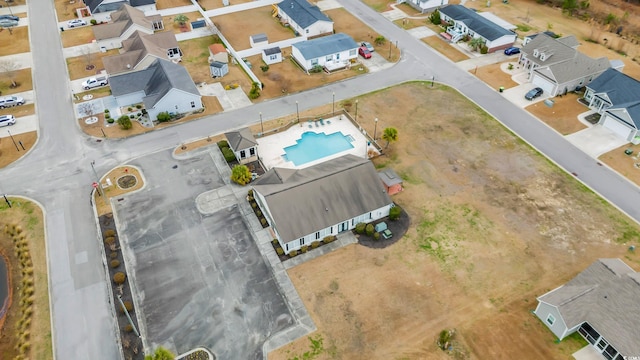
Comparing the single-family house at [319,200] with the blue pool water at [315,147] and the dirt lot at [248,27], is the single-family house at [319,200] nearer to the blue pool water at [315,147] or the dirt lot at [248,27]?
the blue pool water at [315,147]

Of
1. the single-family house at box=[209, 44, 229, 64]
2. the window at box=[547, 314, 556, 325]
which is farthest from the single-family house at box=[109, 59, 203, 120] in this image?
the window at box=[547, 314, 556, 325]

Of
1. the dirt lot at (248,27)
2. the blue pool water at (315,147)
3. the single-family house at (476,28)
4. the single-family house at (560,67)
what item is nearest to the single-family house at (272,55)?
the dirt lot at (248,27)

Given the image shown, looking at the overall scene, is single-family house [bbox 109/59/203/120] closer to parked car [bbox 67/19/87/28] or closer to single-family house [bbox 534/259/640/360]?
parked car [bbox 67/19/87/28]

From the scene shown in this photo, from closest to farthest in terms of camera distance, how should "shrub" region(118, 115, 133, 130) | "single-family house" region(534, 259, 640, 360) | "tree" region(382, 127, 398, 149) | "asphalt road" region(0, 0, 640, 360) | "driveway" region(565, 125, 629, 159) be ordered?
1. "single-family house" region(534, 259, 640, 360)
2. "asphalt road" region(0, 0, 640, 360)
3. "tree" region(382, 127, 398, 149)
4. "driveway" region(565, 125, 629, 159)
5. "shrub" region(118, 115, 133, 130)

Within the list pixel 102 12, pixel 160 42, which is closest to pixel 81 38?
pixel 102 12

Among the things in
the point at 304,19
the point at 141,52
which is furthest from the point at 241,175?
the point at 304,19

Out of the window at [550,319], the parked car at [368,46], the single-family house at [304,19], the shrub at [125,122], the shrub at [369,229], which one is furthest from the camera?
the single-family house at [304,19]
